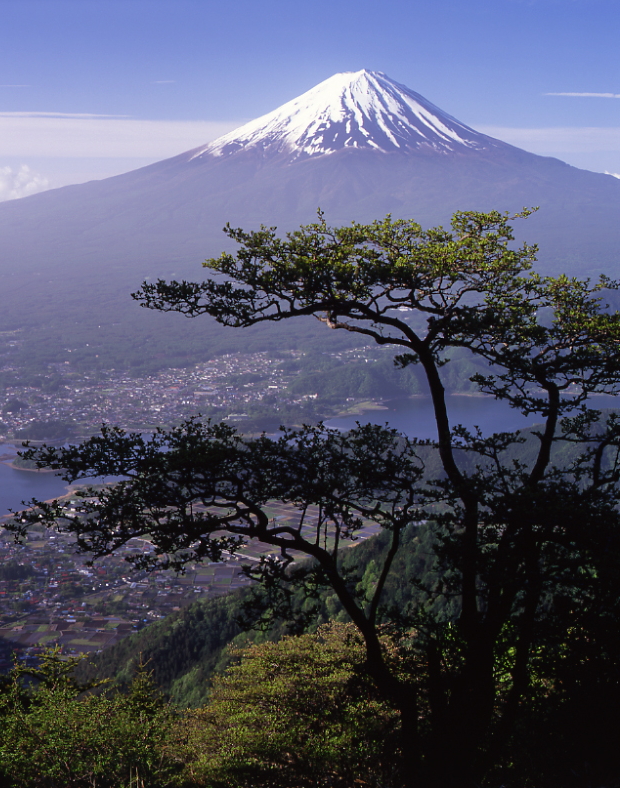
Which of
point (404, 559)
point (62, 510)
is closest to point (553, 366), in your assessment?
point (62, 510)

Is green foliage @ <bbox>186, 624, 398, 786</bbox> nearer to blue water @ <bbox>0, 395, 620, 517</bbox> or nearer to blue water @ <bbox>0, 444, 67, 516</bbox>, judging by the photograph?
blue water @ <bbox>0, 395, 620, 517</bbox>

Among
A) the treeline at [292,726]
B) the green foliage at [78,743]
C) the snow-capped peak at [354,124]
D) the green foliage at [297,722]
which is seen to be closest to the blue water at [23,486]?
the green foliage at [78,743]

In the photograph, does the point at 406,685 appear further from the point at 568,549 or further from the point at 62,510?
the point at 62,510

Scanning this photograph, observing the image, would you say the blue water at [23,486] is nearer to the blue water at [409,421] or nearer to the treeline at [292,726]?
the blue water at [409,421]

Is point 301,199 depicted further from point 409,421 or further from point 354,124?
point 409,421

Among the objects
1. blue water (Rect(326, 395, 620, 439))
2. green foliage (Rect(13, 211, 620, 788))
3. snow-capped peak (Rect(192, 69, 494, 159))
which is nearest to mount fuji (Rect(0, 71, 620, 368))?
snow-capped peak (Rect(192, 69, 494, 159))

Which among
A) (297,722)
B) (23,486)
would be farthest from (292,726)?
(23,486)
